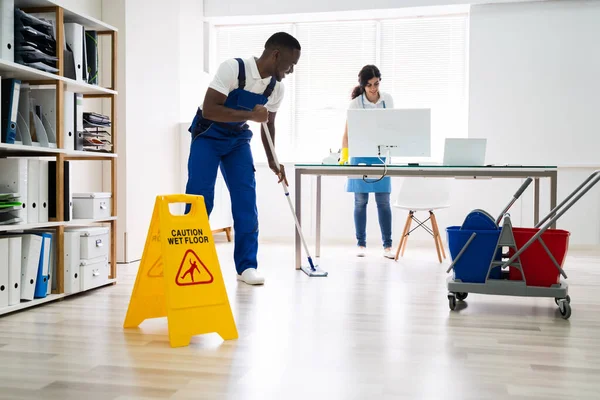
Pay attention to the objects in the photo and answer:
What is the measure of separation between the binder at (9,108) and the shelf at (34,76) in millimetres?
57

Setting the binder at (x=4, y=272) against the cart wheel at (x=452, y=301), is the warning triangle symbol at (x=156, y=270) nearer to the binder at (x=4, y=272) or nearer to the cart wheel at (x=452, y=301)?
the binder at (x=4, y=272)

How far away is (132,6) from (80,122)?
1371mm

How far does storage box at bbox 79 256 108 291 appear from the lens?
2.86 m

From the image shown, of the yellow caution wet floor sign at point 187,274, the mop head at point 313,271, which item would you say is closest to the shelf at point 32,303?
the yellow caution wet floor sign at point 187,274

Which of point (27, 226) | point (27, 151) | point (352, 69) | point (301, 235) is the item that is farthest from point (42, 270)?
point (352, 69)

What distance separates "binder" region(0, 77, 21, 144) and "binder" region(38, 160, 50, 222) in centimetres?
23

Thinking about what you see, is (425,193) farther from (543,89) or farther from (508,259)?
(508,259)

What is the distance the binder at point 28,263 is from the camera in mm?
2541

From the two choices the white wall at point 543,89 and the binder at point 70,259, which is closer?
the binder at point 70,259

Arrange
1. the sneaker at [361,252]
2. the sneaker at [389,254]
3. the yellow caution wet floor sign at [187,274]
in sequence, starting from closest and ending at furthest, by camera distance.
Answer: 1. the yellow caution wet floor sign at [187,274]
2. the sneaker at [389,254]
3. the sneaker at [361,252]

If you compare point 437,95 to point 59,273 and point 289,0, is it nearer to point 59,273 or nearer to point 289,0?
point 289,0

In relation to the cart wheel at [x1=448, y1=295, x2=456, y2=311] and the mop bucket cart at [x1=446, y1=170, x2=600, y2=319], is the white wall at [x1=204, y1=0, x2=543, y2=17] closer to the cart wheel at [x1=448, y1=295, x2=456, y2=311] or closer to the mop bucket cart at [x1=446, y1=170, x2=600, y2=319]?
Result: the mop bucket cart at [x1=446, y1=170, x2=600, y2=319]

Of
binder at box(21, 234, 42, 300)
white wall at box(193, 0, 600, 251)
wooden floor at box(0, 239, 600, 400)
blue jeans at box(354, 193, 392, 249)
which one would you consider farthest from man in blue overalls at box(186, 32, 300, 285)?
white wall at box(193, 0, 600, 251)

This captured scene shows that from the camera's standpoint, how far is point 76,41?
289 centimetres
